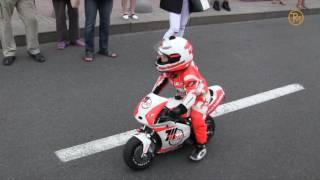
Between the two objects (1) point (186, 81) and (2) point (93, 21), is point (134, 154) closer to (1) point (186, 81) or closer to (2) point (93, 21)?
(1) point (186, 81)

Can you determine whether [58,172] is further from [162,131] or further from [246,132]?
[246,132]

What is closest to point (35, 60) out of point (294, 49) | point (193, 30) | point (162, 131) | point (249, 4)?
point (162, 131)

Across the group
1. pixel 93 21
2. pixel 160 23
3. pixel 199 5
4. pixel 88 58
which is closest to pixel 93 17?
pixel 93 21

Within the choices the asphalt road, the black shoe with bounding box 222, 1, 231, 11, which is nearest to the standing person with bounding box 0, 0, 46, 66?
the asphalt road

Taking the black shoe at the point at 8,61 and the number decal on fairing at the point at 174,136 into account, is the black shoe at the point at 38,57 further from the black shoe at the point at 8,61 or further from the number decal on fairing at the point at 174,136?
the number decal on fairing at the point at 174,136

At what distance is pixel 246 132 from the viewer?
465cm

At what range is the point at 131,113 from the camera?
4.86m

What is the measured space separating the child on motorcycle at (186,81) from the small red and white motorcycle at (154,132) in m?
0.09

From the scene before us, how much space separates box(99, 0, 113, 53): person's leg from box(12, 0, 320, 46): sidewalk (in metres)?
1.05

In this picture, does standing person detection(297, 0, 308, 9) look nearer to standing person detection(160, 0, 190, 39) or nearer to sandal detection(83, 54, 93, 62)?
standing person detection(160, 0, 190, 39)

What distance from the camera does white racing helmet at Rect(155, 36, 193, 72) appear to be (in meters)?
3.60

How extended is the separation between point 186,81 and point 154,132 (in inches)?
20.6

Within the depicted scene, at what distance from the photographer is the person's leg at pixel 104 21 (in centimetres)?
635

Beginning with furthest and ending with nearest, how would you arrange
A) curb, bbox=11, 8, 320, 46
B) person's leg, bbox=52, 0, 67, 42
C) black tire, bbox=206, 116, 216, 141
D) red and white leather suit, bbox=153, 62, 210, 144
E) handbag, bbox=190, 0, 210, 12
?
curb, bbox=11, 8, 320, 46, person's leg, bbox=52, 0, 67, 42, handbag, bbox=190, 0, 210, 12, black tire, bbox=206, 116, 216, 141, red and white leather suit, bbox=153, 62, 210, 144
